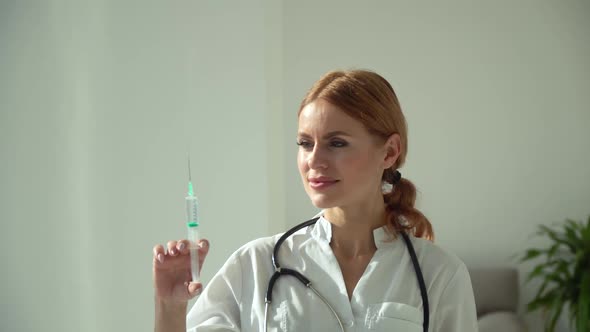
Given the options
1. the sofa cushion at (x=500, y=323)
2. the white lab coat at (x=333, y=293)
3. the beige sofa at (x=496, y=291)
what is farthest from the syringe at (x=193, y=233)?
the beige sofa at (x=496, y=291)

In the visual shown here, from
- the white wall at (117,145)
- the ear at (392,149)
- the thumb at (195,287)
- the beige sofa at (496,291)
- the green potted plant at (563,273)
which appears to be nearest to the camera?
the thumb at (195,287)

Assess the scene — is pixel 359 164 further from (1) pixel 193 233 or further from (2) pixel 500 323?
(2) pixel 500 323

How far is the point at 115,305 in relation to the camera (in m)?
2.68

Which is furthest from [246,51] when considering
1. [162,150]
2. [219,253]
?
[219,253]

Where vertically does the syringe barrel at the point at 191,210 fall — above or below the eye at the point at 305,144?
below

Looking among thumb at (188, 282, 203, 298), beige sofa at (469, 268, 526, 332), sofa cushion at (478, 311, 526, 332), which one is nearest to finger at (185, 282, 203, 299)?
thumb at (188, 282, 203, 298)

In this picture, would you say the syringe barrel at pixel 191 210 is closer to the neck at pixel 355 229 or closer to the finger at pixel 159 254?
the finger at pixel 159 254

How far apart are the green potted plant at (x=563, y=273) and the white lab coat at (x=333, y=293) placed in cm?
202

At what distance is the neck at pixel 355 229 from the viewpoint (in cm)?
152

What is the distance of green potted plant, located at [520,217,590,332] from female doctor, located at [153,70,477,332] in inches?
79.8

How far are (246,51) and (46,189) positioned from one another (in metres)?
1.04

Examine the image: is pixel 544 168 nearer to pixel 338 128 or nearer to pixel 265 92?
pixel 265 92

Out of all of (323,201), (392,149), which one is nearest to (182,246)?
(323,201)

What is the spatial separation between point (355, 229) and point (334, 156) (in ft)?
0.71
